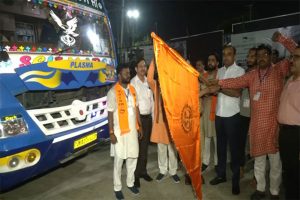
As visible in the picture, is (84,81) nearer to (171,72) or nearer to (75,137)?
(75,137)

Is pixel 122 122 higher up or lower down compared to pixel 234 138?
higher up

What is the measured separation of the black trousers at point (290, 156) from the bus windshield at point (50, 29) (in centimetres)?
310

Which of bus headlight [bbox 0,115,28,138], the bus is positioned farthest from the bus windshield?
bus headlight [bbox 0,115,28,138]

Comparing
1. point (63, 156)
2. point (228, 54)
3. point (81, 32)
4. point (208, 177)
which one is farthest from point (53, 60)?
point (208, 177)

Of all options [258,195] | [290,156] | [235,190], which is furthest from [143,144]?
[290,156]

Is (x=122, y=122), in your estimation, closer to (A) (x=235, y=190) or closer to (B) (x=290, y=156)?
(A) (x=235, y=190)

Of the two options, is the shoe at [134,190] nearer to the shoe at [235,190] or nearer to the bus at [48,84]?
the bus at [48,84]

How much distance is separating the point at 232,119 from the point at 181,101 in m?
1.15

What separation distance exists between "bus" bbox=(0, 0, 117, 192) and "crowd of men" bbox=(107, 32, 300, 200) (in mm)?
708

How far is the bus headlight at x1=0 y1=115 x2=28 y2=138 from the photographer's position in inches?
119

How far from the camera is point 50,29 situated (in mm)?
4137

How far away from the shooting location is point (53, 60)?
13.0 ft

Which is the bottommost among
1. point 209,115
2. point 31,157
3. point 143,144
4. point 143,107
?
point 143,144

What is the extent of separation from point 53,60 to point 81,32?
95 centimetres
